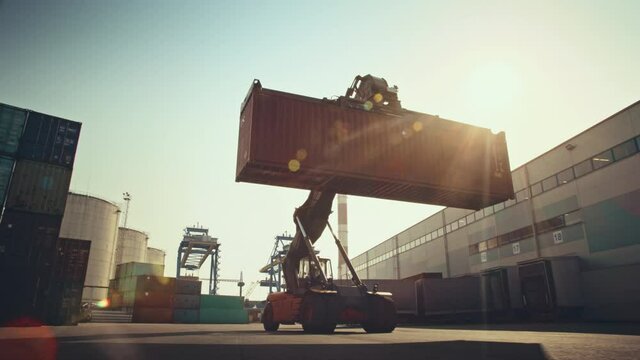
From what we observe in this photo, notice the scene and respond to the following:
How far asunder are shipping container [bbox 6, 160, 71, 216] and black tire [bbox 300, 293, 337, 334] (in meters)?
15.1

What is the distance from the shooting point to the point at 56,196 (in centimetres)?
1895

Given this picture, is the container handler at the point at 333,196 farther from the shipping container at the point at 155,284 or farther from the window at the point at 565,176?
the shipping container at the point at 155,284

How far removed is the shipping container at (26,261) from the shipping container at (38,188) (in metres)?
0.41

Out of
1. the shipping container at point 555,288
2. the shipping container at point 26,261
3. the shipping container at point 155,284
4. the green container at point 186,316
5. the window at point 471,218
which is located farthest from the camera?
the green container at point 186,316

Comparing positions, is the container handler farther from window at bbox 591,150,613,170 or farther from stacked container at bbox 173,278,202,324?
stacked container at bbox 173,278,202,324

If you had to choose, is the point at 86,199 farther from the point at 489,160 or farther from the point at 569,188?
the point at 569,188

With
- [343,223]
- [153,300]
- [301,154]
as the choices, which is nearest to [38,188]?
[301,154]

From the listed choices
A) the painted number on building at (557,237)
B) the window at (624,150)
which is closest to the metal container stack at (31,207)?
the painted number on building at (557,237)

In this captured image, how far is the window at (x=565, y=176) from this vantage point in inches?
866

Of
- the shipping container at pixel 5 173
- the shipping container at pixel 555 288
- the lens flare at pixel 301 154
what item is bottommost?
the shipping container at pixel 555 288

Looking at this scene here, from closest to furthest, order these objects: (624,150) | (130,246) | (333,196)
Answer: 1. (333,196)
2. (624,150)
3. (130,246)

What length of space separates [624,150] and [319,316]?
18100mm

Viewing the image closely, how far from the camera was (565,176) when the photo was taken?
22375 mm

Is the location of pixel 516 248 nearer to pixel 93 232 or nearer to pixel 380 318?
pixel 380 318
